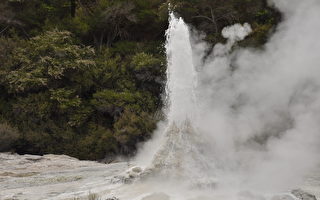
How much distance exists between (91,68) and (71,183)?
877 centimetres

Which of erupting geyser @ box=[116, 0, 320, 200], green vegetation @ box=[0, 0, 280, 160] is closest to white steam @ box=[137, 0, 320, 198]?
erupting geyser @ box=[116, 0, 320, 200]

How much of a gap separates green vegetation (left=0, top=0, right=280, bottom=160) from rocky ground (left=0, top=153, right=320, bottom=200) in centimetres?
286

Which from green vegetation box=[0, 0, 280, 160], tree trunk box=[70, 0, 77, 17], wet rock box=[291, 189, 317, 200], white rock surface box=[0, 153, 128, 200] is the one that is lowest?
wet rock box=[291, 189, 317, 200]

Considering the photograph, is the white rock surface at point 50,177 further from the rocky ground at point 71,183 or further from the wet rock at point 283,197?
the wet rock at point 283,197

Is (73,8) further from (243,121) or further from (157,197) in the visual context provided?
(157,197)

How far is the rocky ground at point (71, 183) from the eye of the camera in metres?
7.65

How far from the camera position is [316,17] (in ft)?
37.1

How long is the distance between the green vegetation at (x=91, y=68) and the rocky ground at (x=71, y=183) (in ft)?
9.38

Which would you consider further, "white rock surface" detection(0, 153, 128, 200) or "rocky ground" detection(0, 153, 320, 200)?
"white rock surface" detection(0, 153, 128, 200)

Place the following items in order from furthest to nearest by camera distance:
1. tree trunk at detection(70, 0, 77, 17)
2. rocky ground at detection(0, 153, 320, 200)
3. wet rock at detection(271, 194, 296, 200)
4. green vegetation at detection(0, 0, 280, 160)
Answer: tree trunk at detection(70, 0, 77, 17), green vegetation at detection(0, 0, 280, 160), rocky ground at detection(0, 153, 320, 200), wet rock at detection(271, 194, 296, 200)

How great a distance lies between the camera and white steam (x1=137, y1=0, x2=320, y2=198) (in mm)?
8547

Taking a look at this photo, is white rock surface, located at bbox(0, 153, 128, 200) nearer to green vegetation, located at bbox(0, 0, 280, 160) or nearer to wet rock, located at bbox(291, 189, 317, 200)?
green vegetation, located at bbox(0, 0, 280, 160)

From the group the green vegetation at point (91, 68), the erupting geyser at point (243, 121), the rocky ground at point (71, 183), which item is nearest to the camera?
the rocky ground at point (71, 183)

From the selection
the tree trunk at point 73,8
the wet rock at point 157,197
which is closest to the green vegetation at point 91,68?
the tree trunk at point 73,8
